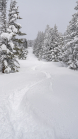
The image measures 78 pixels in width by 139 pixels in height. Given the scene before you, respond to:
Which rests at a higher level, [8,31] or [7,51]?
[8,31]

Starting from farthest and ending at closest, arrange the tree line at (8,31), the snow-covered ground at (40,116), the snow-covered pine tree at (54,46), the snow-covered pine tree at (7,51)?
the snow-covered pine tree at (54,46)
the tree line at (8,31)
the snow-covered pine tree at (7,51)
the snow-covered ground at (40,116)

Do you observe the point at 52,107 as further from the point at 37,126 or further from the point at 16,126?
the point at 16,126

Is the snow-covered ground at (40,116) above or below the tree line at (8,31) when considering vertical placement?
below

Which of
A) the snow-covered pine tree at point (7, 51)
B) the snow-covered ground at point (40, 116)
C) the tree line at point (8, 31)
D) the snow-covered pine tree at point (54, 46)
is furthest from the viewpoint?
the snow-covered pine tree at point (54, 46)

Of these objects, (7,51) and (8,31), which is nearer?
(7,51)

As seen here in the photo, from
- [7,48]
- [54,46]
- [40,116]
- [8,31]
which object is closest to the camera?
[40,116]

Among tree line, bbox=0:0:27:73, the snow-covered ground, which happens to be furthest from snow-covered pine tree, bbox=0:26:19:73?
the snow-covered ground

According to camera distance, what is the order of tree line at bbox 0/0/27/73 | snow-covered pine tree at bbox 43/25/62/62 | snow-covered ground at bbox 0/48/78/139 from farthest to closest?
1. snow-covered pine tree at bbox 43/25/62/62
2. tree line at bbox 0/0/27/73
3. snow-covered ground at bbox 0/48/78/139

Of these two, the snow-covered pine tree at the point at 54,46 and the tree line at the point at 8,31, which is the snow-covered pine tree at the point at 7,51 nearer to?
the tree line at the point at 8,31

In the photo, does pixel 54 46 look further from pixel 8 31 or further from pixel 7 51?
pixel 7 51

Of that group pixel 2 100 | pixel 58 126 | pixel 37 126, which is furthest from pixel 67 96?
pixel 2 100

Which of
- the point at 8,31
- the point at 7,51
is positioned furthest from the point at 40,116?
the point at 8,31

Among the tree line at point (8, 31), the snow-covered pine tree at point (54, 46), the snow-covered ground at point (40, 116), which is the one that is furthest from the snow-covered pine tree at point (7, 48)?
the snow-covered pine tree at point (54, 46)

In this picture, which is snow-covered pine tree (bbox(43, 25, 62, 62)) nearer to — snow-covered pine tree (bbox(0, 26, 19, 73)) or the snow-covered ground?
snow-covered pine tree (bbox(0, 26, 19, 73))
